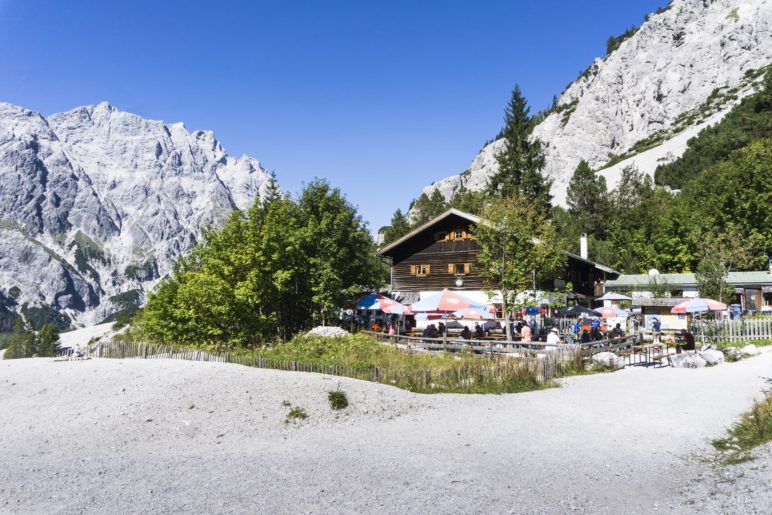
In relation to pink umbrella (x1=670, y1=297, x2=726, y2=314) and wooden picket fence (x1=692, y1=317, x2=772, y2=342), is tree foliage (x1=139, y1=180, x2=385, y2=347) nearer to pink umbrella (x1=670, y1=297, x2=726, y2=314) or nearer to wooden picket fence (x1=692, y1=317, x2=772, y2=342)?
pink umbrella (x1=670, y1=297, x2=726, y2=314)

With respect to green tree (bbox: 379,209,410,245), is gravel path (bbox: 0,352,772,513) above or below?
below

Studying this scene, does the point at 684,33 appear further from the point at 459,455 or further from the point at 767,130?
the point at 459,455

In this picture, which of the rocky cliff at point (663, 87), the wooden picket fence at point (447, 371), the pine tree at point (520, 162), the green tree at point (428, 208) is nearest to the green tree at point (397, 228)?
the green tree at point (428, 208)

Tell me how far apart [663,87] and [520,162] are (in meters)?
140

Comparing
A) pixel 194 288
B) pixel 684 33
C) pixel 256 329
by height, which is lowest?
pixel 256 329

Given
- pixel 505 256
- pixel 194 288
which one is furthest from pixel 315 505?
pixel 194 288

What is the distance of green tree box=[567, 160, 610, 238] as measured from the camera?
83.2 meters

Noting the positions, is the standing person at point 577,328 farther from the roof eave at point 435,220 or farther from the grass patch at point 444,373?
the grass patch at point 444,373

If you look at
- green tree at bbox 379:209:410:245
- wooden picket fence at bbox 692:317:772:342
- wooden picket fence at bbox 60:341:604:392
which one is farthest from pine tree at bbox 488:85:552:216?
wooden picket fence at bbox 60:341:604:392

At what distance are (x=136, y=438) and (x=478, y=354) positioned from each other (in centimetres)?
1410

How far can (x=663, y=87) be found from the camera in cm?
16612

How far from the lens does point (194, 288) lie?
96.0ft

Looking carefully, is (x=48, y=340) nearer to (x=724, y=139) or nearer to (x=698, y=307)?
(x=698, y=307)

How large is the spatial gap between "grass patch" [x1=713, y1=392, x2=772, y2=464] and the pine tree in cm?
4581
